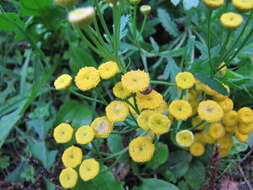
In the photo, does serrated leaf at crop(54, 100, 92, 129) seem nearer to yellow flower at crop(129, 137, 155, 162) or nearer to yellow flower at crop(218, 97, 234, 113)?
yellow flower at crop(129, 137, 155, 162)

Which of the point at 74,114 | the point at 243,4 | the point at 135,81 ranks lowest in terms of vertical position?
the point at 74,114

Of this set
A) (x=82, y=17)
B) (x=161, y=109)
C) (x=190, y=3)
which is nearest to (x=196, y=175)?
(x=161, y=109)

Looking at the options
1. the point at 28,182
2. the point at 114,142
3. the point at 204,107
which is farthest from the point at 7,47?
the point at 204,107

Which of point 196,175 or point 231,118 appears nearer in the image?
point 231,118

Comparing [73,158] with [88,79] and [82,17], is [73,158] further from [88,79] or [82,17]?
[82,17]

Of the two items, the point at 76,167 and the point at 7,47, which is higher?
the point at 7,47

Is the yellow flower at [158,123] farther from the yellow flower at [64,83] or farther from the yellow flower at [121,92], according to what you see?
the yellow flower at [64,83]

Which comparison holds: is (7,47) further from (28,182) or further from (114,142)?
(114,142)
